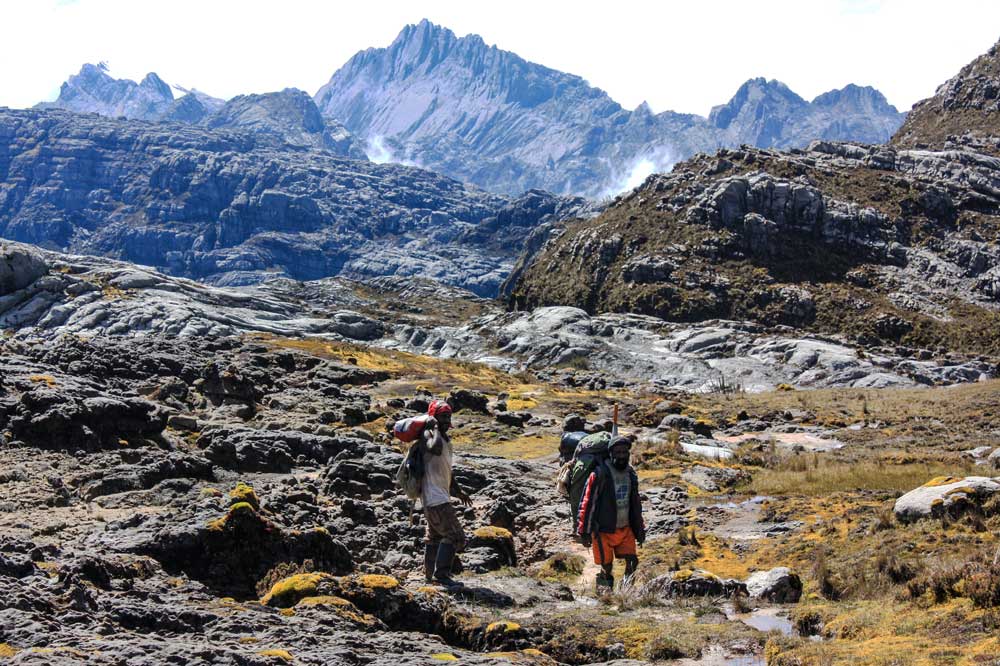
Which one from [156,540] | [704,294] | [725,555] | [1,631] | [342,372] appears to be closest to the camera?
[1,631]

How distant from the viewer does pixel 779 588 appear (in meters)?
11.7

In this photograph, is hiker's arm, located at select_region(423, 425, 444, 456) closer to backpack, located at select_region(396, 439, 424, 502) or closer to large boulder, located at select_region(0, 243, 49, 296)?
backpack, located at select_region(396, 439, 424, 502)

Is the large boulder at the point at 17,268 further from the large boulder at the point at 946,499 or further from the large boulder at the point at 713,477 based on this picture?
the large boulder at the point at 946,499

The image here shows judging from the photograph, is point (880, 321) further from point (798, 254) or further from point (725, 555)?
point (725, 555)

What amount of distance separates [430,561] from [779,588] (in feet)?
16.0

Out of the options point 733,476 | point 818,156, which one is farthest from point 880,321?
point 733,476

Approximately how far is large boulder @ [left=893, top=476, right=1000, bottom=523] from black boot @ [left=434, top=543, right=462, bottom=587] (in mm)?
7403

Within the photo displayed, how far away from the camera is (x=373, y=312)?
147875mm

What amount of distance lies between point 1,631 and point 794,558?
11.2 meters

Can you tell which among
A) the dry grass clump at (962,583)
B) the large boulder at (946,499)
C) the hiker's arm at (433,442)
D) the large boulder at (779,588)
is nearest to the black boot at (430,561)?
the hiker's arm at (433,442)

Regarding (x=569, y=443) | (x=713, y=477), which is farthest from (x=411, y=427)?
(x=713, y=477)

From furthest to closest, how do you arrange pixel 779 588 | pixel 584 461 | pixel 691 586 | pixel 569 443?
1. pixel 569 443
2. pixel 584 461
3. pixel 691 586
4. pixel 779 588

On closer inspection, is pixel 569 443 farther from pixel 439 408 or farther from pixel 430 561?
pixel 430 561

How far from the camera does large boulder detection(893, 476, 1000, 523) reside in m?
13.6
